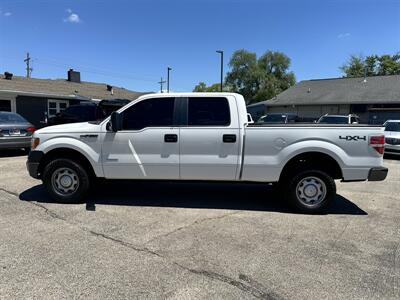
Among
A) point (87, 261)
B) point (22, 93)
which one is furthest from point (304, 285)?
point (22, 93)

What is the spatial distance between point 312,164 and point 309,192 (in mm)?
469

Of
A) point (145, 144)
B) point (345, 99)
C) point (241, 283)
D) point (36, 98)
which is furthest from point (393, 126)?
point (36, 98)

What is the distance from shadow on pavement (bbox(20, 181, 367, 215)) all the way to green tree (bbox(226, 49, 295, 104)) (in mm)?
45809

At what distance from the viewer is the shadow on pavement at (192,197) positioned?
18.8ft

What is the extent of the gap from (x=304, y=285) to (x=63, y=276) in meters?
2.40

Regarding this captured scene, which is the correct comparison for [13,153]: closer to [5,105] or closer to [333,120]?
[5,105]

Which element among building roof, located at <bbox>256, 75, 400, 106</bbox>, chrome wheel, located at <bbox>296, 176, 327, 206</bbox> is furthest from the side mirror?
building roof, located at <bbox>256, 75, 400, 106</bbox>

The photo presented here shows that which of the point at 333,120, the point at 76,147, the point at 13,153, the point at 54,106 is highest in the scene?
the point at 54,106

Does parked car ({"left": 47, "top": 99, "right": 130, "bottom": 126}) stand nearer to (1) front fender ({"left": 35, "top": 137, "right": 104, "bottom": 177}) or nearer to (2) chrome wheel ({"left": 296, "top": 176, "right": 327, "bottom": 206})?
(1) front fender ({"left": 35, "top": 137, "right": 104, "bottom": 177})

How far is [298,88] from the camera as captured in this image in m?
37.8

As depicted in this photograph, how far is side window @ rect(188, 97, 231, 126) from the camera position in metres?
5.38

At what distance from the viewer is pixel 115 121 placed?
536 cm

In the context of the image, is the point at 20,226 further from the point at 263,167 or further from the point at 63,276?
the point at 263,167

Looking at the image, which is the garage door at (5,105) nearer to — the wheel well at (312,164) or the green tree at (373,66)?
the wheel well at (312,164)
